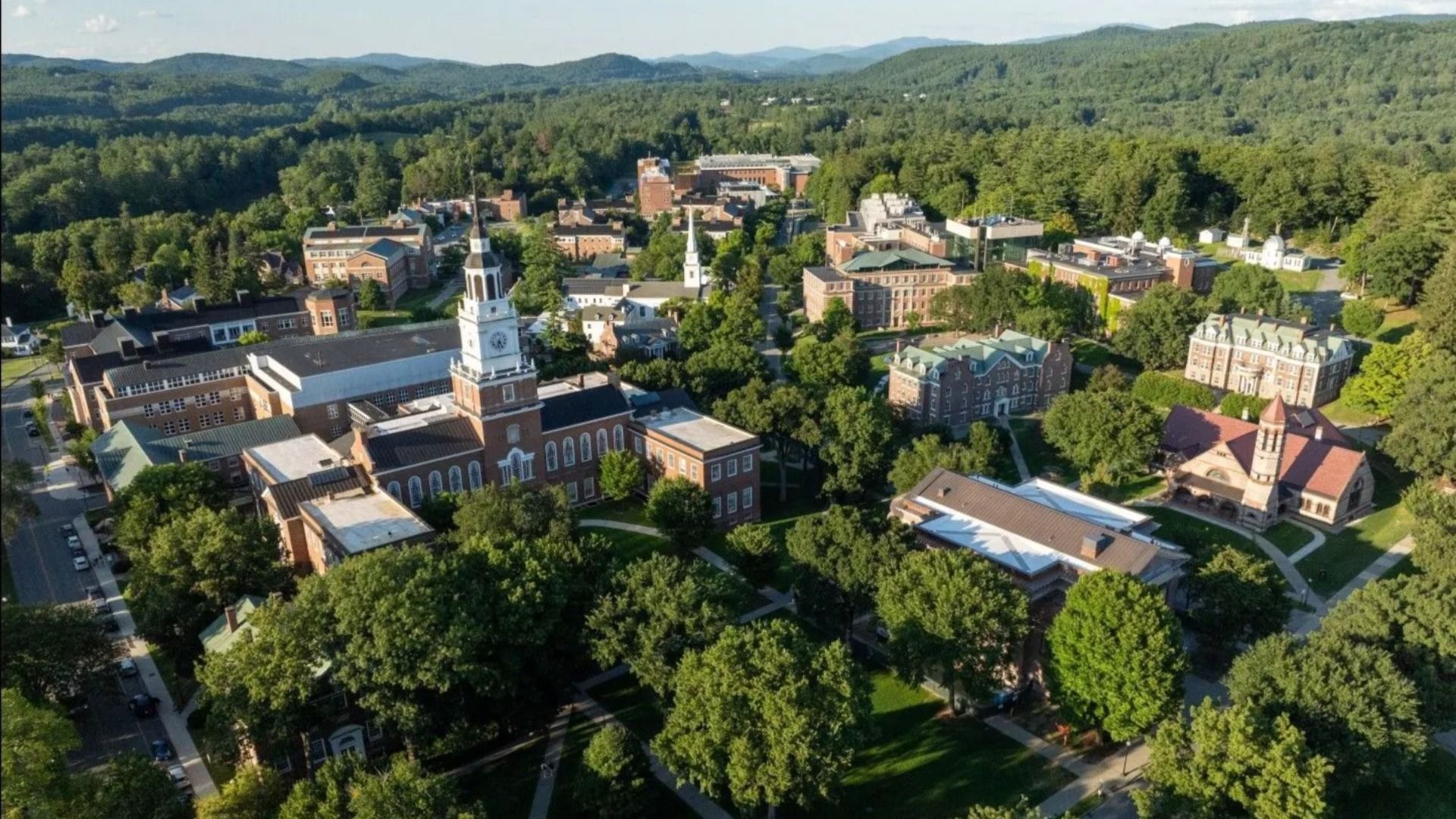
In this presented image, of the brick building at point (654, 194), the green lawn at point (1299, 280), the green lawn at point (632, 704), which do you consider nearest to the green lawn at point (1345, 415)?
the green lawn at point (1299, 280)

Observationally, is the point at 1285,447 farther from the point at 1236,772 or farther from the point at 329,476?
the point at 329,476

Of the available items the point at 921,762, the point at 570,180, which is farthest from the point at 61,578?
the point at 570,180

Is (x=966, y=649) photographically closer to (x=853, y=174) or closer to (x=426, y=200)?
(x=853, y=174)

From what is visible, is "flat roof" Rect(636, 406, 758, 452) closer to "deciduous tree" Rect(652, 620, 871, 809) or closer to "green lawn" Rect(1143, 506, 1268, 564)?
"green lawn" Rect(1143, 506, 1268, 564)

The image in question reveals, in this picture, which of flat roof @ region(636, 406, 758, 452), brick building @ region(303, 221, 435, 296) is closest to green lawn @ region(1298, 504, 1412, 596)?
flat roof @ region(636, 406, 758, 452)

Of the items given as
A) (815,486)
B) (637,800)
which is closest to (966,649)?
(637,800)
